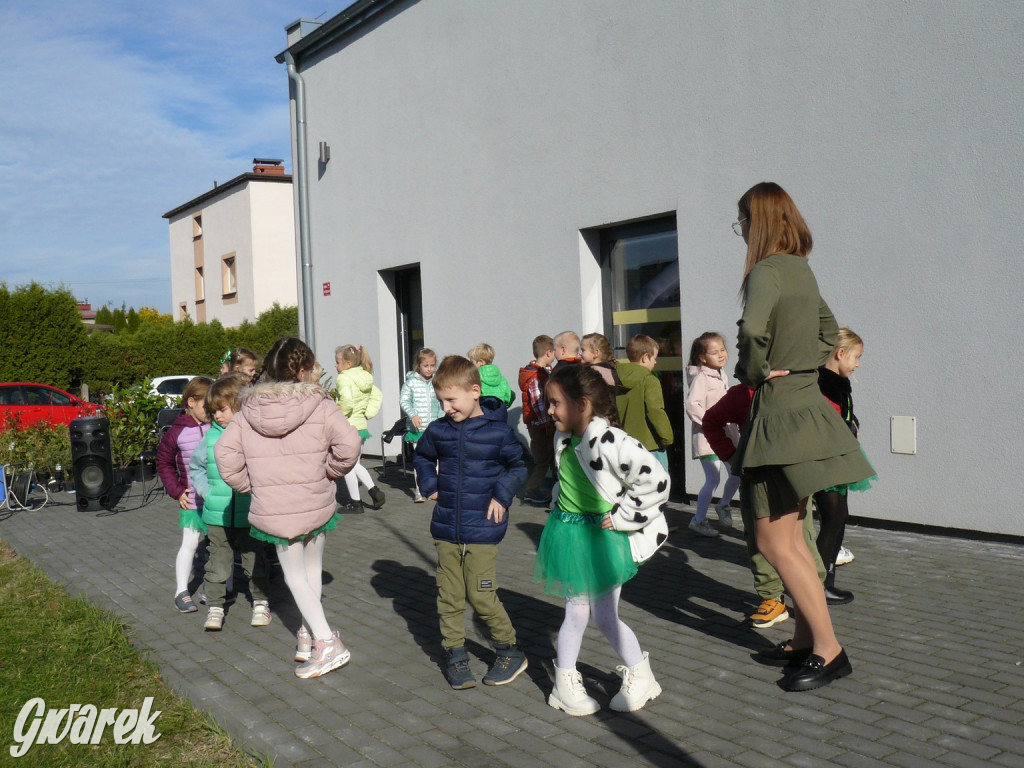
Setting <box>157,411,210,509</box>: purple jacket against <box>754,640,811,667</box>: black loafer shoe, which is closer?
<box>754,640,811,667</box>: black loafer shoe

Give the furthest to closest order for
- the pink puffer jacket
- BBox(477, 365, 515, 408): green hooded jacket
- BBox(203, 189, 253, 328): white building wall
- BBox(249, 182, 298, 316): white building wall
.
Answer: BBox(203, 189, 253, 328): white building wall < BBox(249, 182, 298, 316): white building wall < BBox(477, 365, 515, 408): green hooded jacket < the pink puffer jacket

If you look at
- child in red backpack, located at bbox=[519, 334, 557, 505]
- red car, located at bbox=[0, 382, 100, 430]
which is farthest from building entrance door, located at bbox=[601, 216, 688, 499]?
red car, located at bbox=[0, 382, 100, 430]

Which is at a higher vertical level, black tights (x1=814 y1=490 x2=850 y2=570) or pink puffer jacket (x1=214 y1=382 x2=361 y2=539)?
pink puffer jacket (x1=214 y1=382 x2=361 y2=539)

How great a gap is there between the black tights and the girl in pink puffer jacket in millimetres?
2788

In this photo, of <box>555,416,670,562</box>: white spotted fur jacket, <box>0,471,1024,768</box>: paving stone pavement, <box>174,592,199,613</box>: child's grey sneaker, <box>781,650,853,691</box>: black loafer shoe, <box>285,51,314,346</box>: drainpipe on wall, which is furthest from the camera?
<box>285,51,314,346</box>: drainpipe on wall

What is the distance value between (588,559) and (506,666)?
2.84ft

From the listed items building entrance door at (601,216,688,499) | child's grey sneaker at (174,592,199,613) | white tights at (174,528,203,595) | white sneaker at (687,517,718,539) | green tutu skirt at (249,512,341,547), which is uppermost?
building entrance door at (601,216,688,499)

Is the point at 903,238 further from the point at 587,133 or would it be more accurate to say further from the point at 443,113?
the point at 443,113

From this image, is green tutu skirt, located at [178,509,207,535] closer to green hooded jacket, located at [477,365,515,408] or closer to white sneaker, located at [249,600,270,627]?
white sneaker, located at [249,600,270,627]

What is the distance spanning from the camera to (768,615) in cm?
519

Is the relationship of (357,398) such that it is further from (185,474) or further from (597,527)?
(597,527)

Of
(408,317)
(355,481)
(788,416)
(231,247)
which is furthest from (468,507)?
(231,247)

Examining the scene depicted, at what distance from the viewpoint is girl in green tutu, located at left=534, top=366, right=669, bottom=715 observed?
394 cm

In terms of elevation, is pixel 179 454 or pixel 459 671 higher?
pixel 179 454
